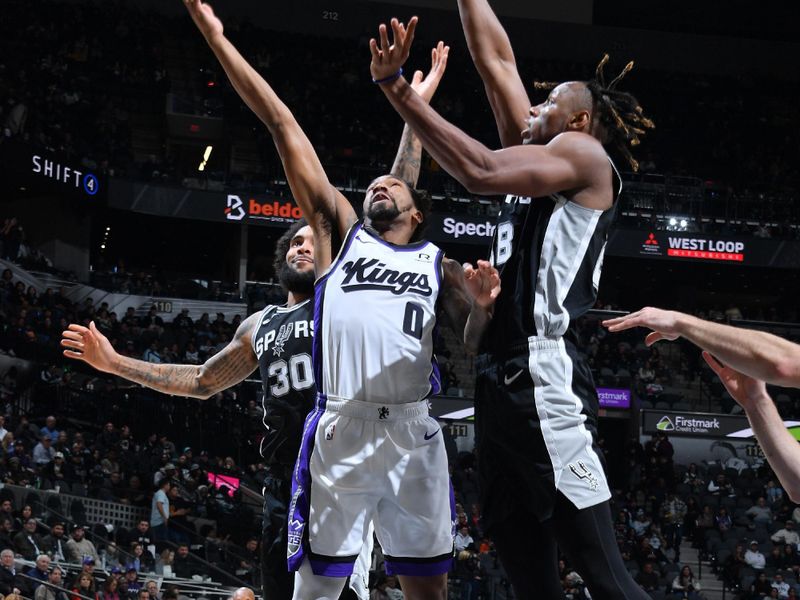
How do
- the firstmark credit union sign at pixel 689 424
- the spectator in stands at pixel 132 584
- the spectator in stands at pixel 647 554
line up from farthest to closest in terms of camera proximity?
the firstmark credit union sign at pixel 689 424 → the spectator in stands at pixel 647 554 → the spectator in stands at pixel 132 584

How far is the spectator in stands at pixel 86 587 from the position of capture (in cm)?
1098

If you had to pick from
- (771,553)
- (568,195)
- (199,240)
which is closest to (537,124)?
(568,195)

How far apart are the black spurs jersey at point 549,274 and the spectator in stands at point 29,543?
8.81m

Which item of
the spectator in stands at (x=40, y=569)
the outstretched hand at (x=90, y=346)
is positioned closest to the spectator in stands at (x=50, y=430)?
the spectator in stands at (x=40, y=569)

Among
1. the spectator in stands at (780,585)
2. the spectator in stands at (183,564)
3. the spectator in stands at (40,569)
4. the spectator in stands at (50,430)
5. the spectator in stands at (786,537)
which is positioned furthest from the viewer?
the spectator in stands at (786,537)

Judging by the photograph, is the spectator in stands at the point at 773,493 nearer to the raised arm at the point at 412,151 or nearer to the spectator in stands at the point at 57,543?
the spectator in stands at the point at 57,543

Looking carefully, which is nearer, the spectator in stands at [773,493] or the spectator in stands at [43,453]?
the spectator in stands at [43,453]

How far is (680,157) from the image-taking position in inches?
1195

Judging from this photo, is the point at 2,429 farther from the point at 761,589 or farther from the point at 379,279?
the point at 761,589

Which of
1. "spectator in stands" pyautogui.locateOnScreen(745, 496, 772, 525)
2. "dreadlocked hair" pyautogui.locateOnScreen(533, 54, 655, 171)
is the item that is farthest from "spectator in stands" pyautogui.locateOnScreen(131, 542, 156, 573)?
"spectator in stands" pyautogui.locateOnScreen(745, 496, 772, 525)

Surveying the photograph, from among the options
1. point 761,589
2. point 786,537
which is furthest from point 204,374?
point 786,537

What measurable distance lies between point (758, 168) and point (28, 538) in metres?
23.5

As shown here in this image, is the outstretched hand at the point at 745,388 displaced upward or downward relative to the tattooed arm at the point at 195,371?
upward

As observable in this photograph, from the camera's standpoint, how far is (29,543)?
11352mm
